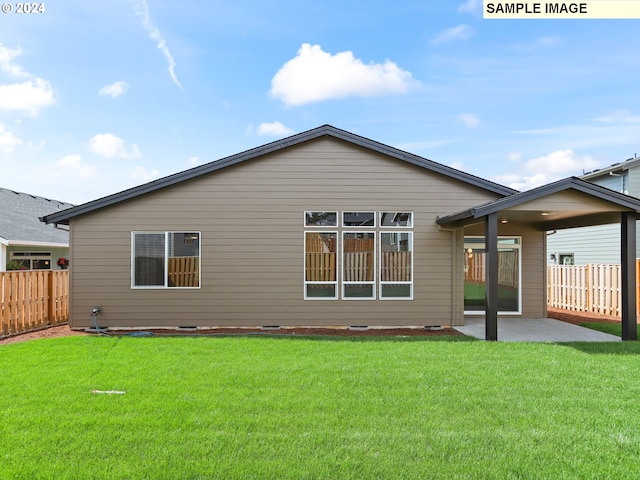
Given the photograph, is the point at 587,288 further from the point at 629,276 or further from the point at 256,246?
the point at 256,246

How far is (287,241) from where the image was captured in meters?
10.7

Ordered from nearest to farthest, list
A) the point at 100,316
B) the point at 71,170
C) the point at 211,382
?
the point at 211,382, the point at 100,316, the point at 71,170

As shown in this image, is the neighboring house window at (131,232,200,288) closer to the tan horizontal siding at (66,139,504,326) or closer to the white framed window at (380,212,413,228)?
the tan horizontal siding at (66,139,504,326)

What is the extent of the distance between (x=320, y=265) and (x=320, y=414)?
20.7 ft

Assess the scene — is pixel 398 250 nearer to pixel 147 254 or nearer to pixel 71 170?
pixel 147 254

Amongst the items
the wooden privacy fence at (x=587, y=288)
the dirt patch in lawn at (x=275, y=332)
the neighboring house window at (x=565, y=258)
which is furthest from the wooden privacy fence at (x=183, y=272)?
the neighboring house window at (x=565, y=258)

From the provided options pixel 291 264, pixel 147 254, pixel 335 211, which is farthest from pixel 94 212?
pixel 335 211

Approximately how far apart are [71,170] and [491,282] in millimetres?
17558

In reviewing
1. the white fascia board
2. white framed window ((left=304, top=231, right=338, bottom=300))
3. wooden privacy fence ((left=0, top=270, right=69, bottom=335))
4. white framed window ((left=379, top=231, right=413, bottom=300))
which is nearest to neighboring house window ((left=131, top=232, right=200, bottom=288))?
wooden privacy fence ((left=0, top=270, right=69, bottom=335))

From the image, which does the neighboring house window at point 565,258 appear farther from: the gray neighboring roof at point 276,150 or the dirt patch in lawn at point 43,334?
the dirt patch in lawn at point 43,334

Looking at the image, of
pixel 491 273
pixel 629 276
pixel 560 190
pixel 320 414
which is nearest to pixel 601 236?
pixel 629 276

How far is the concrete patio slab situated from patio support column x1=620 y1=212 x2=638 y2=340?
0.35 metres

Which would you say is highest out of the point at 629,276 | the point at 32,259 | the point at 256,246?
the point at 256,246

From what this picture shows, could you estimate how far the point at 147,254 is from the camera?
10.7 meters
